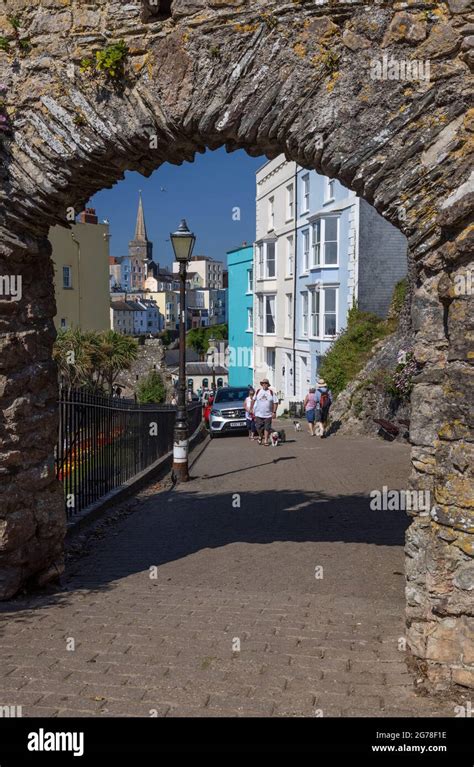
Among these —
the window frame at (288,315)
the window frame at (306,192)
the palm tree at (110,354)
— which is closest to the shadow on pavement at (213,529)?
the palm tree at (110,354)

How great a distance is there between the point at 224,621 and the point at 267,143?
3.55m

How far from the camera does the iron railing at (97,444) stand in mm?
8305

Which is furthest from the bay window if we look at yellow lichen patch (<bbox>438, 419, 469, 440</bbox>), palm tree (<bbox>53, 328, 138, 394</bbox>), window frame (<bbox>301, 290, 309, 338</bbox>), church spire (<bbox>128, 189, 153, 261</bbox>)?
church spire (<bbox>128, 189, 153, 261</bbox>)

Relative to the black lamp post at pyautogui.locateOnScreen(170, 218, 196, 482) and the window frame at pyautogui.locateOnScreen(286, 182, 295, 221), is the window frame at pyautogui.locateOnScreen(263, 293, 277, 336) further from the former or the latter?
the black lamp post at pyautogui.locateOnScreen(170, 218, 196, 482)

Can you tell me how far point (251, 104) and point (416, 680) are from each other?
394 centimetres

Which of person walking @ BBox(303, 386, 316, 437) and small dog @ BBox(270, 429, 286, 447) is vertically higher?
person walking @ BBox(303, 386, 316, 437)

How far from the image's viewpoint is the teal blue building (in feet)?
148

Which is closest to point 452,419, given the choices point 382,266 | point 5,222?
point 5,222

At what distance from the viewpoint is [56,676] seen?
173 inches

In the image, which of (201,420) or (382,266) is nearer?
(201,420)

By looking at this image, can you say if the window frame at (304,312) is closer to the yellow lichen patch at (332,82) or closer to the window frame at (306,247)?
the window frame at (306,247)

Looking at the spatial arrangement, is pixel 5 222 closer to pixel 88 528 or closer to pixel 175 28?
pixel 175 28

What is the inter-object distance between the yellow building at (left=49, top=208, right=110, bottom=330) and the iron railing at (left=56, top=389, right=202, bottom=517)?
25.0m

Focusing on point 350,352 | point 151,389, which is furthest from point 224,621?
point 151,389
